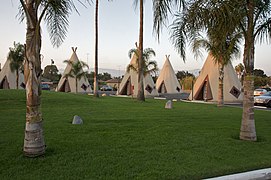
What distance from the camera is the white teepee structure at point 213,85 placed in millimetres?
26031

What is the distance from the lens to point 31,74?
4750 millimetres

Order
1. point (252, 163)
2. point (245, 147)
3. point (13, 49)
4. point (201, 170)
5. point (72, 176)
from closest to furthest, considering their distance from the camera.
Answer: point (72, 176)
point (201, 170)
point (252, 163)
point (245, 147)
point (13, 49)

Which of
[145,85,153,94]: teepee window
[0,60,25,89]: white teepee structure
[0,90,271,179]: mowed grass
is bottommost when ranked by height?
[0,90,271,179]: mowed grass

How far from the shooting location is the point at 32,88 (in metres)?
4.76

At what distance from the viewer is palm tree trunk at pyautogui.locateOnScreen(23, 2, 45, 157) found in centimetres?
476

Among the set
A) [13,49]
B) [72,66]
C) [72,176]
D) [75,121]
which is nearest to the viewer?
[72,176]

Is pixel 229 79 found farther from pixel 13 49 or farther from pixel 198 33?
pixel 13 49

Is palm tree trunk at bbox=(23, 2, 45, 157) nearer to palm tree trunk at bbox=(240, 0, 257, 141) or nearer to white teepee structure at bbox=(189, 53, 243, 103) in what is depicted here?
palm tree trunk at bbox=(240, 0, 257, 141)

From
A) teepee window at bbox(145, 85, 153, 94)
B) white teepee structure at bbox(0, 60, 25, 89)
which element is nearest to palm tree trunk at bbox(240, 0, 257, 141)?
teepee window at bbox(145, 85, 153, 94)

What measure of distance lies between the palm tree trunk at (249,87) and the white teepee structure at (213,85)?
18.8 metres

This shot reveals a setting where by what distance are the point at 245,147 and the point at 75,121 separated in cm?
457

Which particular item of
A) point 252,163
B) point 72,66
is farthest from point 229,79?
point 252,163

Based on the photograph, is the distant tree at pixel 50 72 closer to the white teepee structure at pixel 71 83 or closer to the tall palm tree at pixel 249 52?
the white teepee structure at pixel 71 83

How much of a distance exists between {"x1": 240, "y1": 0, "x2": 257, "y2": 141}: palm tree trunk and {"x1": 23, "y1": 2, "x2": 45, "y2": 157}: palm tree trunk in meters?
4.93
